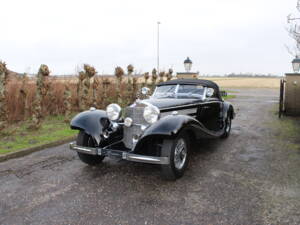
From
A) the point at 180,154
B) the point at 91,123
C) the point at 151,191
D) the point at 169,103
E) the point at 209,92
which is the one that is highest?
the point at 209,92

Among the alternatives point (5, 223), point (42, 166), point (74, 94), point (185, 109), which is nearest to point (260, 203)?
point (185, 109)

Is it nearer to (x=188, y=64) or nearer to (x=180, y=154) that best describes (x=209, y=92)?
(x=180, y=154)

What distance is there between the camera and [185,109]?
14.7 feet

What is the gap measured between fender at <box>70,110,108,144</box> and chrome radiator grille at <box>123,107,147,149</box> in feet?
1.57

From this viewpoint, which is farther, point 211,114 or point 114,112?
point 211,114

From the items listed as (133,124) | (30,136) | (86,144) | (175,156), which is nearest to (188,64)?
(30,136)

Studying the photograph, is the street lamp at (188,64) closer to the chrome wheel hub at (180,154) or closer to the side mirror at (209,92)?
the side mirror at (209,92)

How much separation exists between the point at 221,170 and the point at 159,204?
1.57 m

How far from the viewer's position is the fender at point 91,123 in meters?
3.98

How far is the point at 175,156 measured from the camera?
3582mm

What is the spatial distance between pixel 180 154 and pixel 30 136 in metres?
4.34

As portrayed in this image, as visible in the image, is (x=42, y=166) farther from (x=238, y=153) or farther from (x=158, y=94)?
(x=238, y=153)

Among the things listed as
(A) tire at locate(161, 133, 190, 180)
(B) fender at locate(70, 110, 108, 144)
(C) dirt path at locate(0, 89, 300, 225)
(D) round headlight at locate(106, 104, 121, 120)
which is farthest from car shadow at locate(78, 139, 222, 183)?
(D) round headlight at locate(106, 104, 121, 120)

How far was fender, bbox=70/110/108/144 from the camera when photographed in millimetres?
3979
